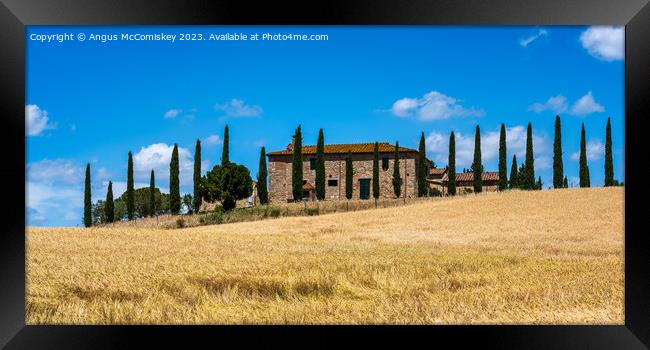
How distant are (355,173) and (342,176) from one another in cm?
96

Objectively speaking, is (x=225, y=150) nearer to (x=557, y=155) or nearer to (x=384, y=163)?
(x=384, y=163)

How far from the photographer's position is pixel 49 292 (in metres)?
5.36

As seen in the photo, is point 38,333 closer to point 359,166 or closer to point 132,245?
point 132,245

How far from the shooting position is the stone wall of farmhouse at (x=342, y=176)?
36500 millimetres

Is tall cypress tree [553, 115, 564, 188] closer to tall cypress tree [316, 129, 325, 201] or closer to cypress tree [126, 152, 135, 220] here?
tall cypress tree [316, 129, 325, 201]

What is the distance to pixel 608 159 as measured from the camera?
2827 centimetres

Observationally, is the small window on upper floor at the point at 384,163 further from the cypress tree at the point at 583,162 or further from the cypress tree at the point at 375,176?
the cypress tree at the point at 583,162

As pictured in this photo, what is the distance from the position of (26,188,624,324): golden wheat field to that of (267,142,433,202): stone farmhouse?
23510 millimetres

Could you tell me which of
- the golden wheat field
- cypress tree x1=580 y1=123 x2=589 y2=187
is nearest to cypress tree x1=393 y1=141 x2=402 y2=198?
cypress tree x1=580 y1=123 x2=589 y2=187

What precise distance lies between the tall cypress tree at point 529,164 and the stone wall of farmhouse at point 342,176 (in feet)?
25.2

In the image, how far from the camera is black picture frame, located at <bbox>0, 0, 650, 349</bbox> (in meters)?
3.81

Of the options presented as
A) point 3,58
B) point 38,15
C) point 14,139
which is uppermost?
point 38,15

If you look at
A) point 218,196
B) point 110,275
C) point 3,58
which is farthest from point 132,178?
point 3,58

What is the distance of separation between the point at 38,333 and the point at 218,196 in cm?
2756
